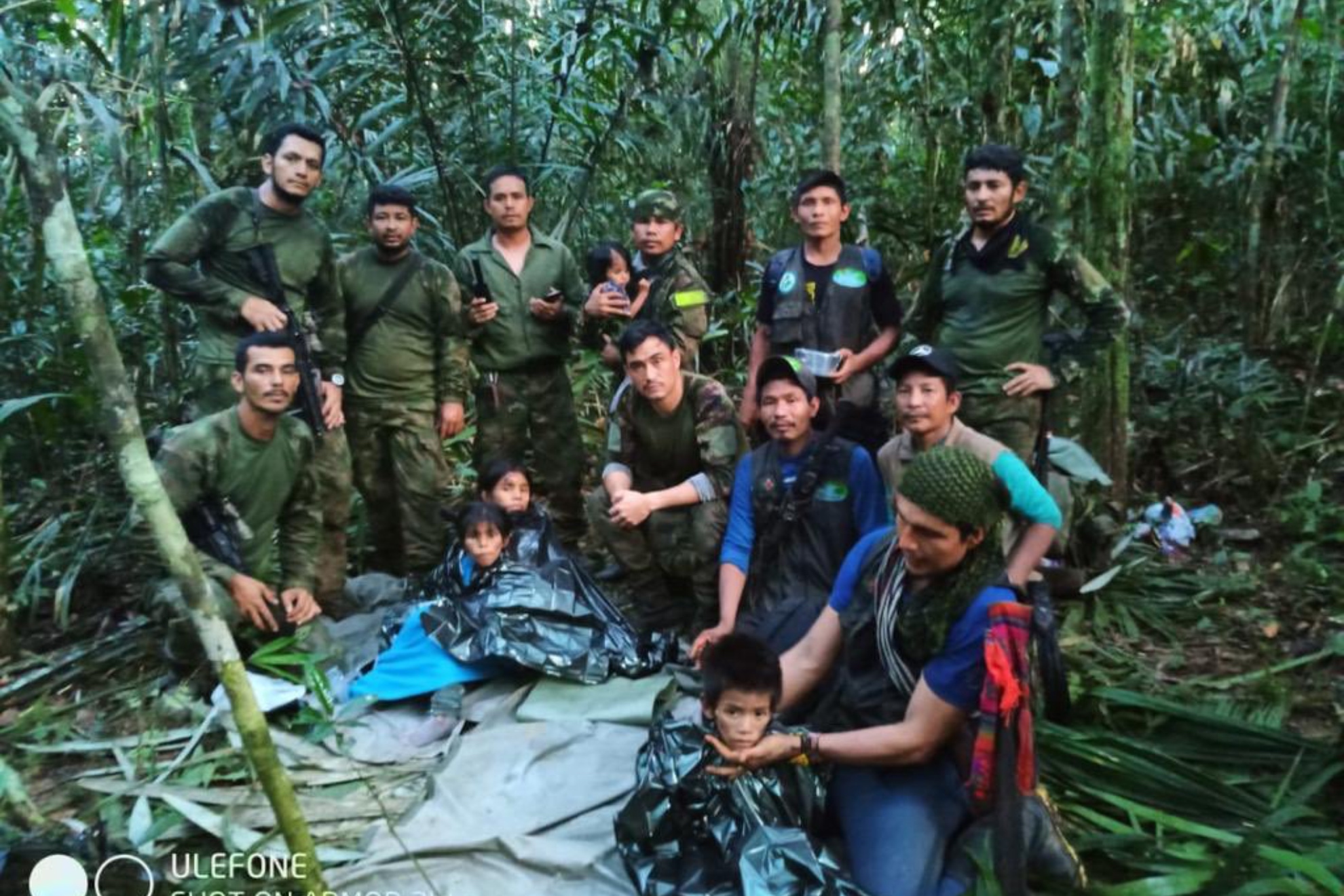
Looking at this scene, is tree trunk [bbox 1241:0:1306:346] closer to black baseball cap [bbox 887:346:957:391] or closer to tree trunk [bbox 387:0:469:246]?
black baseball cap [bbox 887:346:957:391]

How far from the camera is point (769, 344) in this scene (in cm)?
476

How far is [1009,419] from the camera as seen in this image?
4277mm

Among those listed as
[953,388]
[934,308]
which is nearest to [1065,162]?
[934,308]

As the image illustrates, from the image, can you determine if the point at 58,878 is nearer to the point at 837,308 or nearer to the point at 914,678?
the point at 914,678

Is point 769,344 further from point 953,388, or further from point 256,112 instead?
point 256,112

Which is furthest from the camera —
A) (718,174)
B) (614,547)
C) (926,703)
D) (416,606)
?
(718,174)

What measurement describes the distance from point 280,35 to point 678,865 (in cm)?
497

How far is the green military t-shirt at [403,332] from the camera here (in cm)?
498

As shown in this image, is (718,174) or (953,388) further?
(718,174)

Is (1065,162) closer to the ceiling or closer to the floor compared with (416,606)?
closer to the ceiling

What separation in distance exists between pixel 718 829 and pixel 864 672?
2.06 ft

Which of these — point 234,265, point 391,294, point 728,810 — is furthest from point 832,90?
point 728,810

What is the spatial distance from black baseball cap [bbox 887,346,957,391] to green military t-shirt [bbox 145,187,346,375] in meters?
2.76

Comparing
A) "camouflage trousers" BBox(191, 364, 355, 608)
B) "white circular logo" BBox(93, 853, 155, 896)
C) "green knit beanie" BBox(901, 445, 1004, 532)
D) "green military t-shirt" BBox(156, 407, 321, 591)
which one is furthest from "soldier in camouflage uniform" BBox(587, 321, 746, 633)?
"white circular logo" BBox(93, 853, 155, 896)
